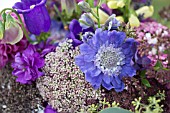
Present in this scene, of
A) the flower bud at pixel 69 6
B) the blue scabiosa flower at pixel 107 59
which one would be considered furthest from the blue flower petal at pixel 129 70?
the flower bud at pixel 69 6

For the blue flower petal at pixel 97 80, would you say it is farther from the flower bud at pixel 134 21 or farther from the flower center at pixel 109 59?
the flower bud at pixel 134 21

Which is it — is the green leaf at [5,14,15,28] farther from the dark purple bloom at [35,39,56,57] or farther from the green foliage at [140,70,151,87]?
the green foliage at [140,70,151,87]

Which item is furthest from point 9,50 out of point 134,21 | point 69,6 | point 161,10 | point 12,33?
point 161,10

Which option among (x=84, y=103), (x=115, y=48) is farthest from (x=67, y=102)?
(x=115, y=48)

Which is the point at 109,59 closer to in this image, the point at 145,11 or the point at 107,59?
the point at 107,59

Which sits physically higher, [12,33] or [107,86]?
[12,33]

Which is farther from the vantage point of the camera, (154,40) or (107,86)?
(154,40)
